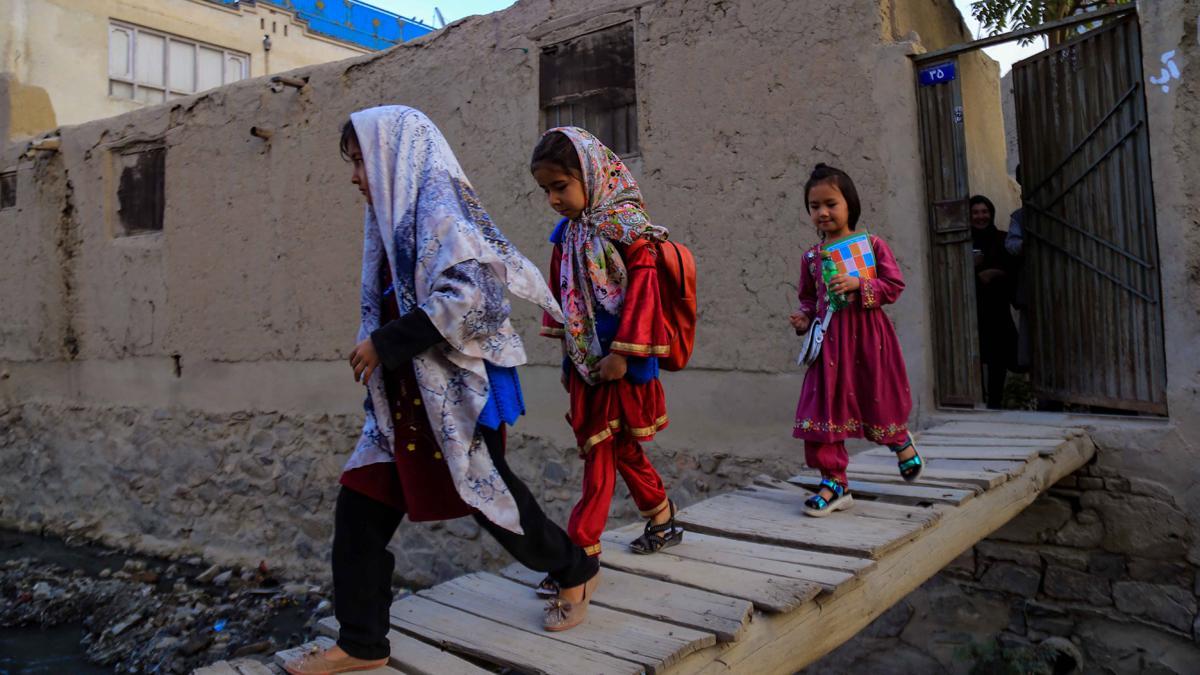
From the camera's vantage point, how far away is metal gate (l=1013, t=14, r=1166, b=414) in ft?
12.1

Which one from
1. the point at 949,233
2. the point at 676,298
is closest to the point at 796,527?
the point at 676,298

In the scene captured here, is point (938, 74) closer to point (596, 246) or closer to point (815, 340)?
point (815, 340)

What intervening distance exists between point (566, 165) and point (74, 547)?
7114 millimetres

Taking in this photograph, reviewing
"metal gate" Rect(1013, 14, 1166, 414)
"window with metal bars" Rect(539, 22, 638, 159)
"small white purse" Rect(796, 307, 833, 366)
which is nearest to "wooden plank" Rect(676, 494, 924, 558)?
"small white purse" Rect(796, 307, 833, 366)

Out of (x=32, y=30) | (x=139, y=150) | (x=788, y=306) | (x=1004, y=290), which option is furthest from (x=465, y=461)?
(x=32, y=30)

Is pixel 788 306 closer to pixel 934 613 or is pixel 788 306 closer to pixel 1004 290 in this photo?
pixel 1004 290

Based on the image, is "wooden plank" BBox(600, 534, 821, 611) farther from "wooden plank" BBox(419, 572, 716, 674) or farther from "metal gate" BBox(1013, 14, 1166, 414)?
"metal gate" BBox(1013, 14, 1166, 414)

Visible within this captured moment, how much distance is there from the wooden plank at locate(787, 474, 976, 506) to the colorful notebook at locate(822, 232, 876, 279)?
73 centimetres

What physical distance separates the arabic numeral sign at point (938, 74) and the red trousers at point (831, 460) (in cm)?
214

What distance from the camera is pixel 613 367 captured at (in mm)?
2148

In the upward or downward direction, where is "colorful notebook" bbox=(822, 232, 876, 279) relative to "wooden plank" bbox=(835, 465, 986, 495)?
upward

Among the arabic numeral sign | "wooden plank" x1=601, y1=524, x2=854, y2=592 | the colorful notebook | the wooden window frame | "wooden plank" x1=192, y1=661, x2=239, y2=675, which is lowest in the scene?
"wooden plank" x1=192, y1=661, x2=239, y2=675

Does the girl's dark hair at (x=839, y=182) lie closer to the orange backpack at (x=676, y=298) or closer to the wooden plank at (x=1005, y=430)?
the orange backpack at (x=676, y=298)

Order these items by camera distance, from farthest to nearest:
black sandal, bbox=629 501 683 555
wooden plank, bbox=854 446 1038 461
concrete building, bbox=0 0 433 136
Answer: concrete building, bbox=0 0 433 136
wooden plank, bbox=854 446 1038 461
black sandal, bbox=629 501 683 555
